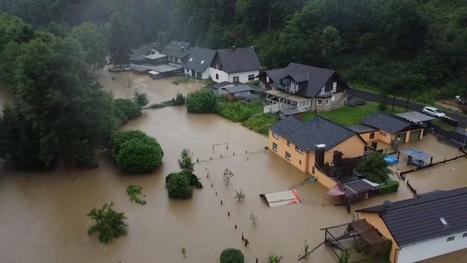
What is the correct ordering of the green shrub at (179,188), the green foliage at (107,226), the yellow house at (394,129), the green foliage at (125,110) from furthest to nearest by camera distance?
the green foliage at (125,110) → the yellow house at (394,129) → the green shrub at (179,188) → the green foliage at (107,226)

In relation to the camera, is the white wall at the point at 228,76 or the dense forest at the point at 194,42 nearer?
the dense forest at the point at 194,42

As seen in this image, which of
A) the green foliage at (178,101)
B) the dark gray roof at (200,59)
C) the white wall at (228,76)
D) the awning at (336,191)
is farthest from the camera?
the dark gray roof at (200,59)

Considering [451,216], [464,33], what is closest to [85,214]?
[451,216]

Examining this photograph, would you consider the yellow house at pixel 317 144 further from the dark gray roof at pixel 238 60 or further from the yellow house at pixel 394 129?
the dark gray roof at pixel 238 60

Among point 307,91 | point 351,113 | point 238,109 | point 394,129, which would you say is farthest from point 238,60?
point 394,129

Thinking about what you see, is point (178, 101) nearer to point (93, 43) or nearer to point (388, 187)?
point (93, 43)

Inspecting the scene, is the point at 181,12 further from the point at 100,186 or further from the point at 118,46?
the point at 100,186

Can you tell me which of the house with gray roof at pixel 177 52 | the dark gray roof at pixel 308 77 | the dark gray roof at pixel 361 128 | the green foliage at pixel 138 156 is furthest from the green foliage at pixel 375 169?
the house with gray roof at pixel 177 52
